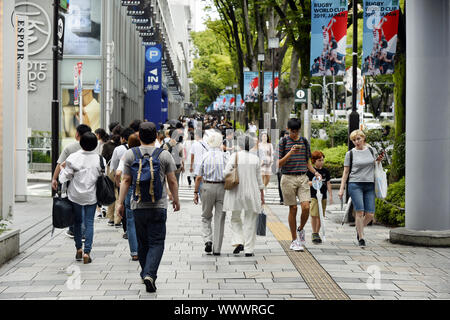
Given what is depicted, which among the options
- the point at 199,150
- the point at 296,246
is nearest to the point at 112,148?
the point at 296,246

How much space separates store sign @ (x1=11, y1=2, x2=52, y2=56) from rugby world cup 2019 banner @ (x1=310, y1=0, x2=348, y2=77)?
13.3 meters

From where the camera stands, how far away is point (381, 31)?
539 inches

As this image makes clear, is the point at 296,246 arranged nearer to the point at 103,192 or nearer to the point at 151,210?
the point at 103,192

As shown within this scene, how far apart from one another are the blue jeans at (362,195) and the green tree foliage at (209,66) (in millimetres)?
52088

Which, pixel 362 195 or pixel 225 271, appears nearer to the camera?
pixel 225 271

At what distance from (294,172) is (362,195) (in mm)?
1153

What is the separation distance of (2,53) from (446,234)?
7343 mm

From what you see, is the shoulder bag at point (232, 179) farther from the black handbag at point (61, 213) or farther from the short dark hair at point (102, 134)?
the short dark hair at point (102, 134)

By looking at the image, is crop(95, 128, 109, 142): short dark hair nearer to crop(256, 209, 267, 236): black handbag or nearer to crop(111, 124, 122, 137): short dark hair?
crop(111, 124, 122, 137): short dark hair

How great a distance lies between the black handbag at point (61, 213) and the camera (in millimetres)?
8891

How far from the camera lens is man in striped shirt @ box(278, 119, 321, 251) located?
32.3ft

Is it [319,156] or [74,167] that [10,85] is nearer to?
[74,167]


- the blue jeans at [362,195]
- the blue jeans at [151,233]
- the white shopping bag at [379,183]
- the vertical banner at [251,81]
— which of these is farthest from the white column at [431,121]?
the vertical banner at [251,81]

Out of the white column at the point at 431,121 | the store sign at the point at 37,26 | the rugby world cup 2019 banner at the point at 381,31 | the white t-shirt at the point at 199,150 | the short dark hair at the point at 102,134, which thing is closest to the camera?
the white column at the point at 431,121
